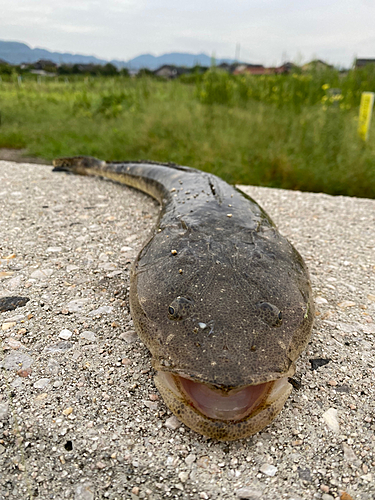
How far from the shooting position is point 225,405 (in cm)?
167

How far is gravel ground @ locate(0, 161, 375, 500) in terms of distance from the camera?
160cm

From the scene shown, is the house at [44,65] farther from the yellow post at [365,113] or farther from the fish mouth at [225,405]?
the fish mouth at [225,405]

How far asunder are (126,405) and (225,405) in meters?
0.57

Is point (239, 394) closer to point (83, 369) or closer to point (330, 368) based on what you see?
point (330, 368)

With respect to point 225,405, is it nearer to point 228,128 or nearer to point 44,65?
point 228,128

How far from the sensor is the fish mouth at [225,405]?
5.40 feet

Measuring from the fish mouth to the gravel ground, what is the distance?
5.1 inches

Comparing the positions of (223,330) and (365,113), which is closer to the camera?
(223,330)

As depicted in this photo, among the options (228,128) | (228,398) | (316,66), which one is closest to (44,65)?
(228,128)

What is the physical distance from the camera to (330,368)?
220cm

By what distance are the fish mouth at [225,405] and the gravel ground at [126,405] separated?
0.42 ft

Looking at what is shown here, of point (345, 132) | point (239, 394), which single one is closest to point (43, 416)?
point (239, 394)

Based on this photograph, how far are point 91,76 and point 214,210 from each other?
14.1 metres

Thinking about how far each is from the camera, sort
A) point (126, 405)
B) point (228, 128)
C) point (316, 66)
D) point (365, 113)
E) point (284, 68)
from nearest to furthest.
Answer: point (126, 405), point (365, 113), point (228, 128), point (316, 66), point (284, 68)
